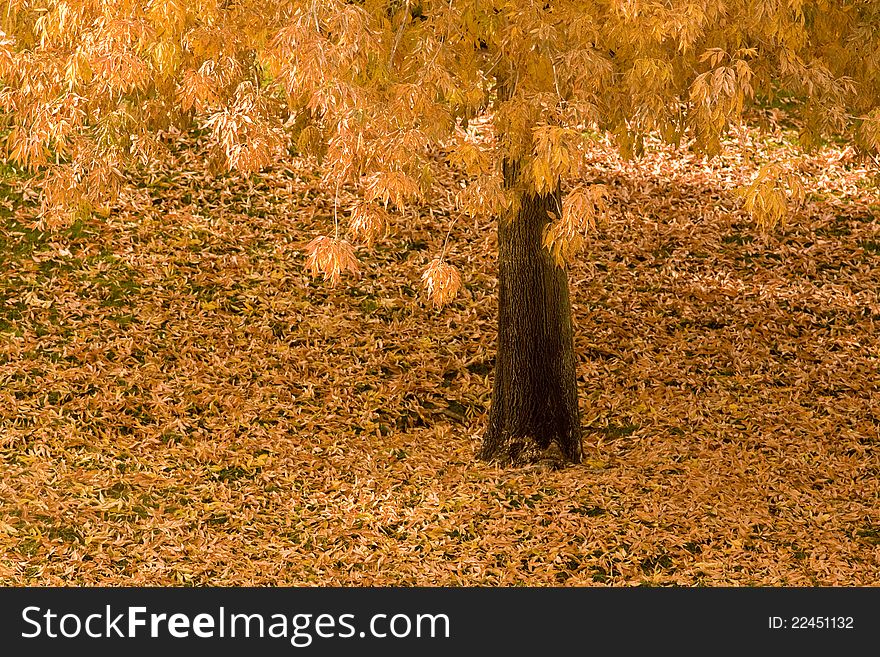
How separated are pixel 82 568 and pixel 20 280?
498 centimetres

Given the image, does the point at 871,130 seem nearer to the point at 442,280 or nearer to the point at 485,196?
the point at 485,196

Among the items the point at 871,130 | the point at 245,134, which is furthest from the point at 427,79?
the point at 871,130

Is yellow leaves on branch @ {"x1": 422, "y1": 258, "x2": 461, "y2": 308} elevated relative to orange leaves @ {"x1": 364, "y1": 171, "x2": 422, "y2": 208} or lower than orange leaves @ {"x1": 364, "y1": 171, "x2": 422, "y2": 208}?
lower

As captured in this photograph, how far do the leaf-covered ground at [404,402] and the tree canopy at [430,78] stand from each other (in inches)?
92.1

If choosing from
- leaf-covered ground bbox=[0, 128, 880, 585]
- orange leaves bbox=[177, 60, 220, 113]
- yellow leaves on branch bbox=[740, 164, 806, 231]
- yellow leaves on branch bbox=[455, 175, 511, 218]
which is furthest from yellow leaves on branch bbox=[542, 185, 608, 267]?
leaf-covered ground bbox=[0, 128, 880, 585]

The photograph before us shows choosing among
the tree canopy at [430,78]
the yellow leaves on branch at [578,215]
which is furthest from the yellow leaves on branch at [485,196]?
the yellow leaves on branch at [578,215]

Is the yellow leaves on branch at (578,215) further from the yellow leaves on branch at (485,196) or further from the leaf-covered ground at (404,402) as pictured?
the leaf-covered ground at (404,402)

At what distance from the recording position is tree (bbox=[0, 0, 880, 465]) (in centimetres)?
549

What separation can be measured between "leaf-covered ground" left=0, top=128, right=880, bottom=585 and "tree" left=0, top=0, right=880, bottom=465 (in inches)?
90.4

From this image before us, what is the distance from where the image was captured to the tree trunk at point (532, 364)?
8.64 metres

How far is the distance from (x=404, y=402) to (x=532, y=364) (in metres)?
1.55

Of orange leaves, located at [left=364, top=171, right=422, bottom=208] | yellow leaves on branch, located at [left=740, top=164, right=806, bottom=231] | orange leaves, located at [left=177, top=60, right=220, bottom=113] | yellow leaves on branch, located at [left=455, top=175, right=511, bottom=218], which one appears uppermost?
orange leaves, located at [left=177, top=60, right=220, bottom=113]

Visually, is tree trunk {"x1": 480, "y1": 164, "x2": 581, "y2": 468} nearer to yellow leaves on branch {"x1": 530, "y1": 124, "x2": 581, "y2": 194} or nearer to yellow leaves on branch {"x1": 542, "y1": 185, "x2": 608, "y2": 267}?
yellow leaves on branch {"x1": 542, "y1": 185, "x2": 608, "y2": 267}

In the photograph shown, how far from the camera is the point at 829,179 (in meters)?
15.2
